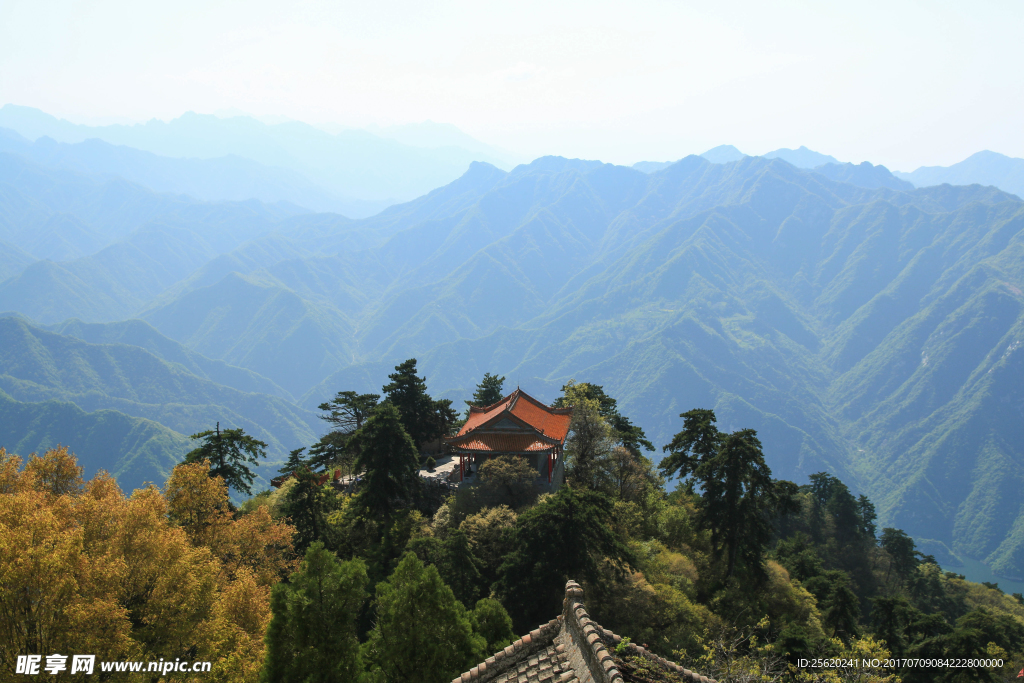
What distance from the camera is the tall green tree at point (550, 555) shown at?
81.5 feet

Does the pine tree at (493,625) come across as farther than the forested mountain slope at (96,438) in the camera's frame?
No

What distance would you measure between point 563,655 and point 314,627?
1108 cm

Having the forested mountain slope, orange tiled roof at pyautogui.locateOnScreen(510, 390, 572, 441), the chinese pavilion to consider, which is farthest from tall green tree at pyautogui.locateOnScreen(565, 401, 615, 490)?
the forested mountain slope

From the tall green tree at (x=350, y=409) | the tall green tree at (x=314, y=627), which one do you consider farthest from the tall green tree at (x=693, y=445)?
the tall green tree at (x=314, y=627)

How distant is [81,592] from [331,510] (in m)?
20.9

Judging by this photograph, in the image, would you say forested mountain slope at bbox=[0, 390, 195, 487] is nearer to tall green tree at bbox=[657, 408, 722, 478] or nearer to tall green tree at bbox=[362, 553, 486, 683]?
tall green tree at bbox=[657, 408, 722, 478]

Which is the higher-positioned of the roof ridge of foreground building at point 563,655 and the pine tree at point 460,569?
the pine tree at point 460,569

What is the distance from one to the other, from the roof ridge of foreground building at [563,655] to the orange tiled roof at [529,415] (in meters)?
26.2

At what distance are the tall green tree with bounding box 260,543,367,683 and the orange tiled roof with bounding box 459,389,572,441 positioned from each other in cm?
2001

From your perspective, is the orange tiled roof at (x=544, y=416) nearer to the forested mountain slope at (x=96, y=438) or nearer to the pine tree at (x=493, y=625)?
the pine tree at (x=493, y=625)

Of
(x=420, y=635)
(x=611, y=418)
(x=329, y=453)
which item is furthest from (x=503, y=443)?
(x=329, y=453)

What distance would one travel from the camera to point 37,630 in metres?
16.0

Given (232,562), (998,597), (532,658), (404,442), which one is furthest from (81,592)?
(998,597)

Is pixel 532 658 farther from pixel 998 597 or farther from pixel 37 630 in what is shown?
pixel 998 597
